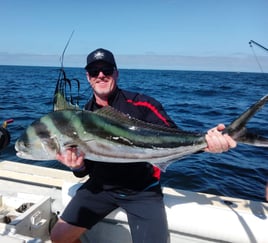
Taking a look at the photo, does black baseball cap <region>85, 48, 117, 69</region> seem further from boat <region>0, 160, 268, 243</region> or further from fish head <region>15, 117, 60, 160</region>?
boat <region>0, 160, 268, 243</region>

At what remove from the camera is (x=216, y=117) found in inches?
672

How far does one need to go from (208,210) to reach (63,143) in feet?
6.03

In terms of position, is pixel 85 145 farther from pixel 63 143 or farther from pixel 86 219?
pixel 86 219

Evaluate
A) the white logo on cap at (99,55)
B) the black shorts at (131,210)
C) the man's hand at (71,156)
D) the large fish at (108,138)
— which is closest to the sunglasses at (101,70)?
the white logo on cap at (99,55)

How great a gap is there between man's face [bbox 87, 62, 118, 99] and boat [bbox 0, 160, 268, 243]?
4.28 ft

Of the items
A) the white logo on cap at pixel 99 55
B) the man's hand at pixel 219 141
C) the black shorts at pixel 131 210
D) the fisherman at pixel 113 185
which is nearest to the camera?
the man's hand at pixel 219 141

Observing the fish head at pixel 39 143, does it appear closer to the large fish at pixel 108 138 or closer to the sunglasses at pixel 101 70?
the large fish at pixel 108 138

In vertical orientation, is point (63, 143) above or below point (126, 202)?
above

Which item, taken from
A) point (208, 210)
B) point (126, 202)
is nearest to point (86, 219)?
point (126, 202)

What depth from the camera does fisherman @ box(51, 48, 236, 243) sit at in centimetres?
373

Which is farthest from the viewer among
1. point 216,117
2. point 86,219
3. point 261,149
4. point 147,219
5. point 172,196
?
point 216,117

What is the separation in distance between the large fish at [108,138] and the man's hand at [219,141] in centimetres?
6

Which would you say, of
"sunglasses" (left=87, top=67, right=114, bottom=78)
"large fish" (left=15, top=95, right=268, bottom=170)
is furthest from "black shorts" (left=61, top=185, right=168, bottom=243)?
"sunglasses" (left=87, top=67, right=114, bottom=78)

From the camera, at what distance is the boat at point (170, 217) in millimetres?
3650
